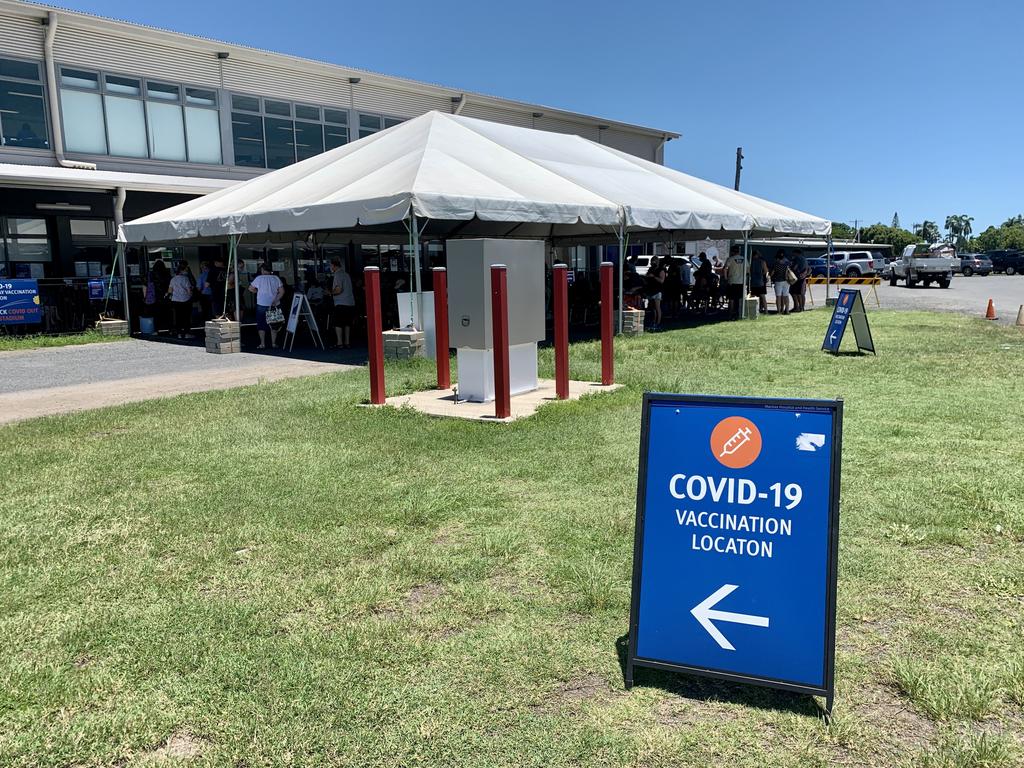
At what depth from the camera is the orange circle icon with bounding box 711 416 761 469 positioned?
104 inches

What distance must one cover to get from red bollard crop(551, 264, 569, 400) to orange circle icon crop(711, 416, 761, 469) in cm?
509

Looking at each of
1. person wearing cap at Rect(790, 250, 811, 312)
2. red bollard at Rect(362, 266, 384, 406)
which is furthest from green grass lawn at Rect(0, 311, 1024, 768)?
person wearing cap at Rect(790, 250, 811, 312)

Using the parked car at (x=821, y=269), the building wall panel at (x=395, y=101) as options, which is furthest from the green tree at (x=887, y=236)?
the building wall panel at (x=395, y=101)

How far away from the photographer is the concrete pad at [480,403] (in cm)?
729

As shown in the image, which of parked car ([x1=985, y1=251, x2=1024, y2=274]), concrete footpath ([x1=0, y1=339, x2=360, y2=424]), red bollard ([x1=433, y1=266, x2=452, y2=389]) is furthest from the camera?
parked car ([x1=985, y1=251, x2=1024, y2=274])

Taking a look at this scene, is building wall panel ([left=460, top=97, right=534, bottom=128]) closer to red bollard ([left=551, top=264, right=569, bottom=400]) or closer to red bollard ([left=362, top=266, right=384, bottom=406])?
red bollard ([left=362, top=266, right=384, bottom=406])

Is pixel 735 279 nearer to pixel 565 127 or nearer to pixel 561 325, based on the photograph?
pixel 561 325

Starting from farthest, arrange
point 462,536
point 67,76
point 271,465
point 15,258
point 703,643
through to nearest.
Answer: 1. point 67,76
2. point 15,258
3. point 271,465
4. point 462,536
5. point 703,643

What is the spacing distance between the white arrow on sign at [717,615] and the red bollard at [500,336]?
14.4ft

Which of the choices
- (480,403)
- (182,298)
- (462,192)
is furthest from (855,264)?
(480,403)

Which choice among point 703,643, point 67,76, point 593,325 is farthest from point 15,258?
point 703,643

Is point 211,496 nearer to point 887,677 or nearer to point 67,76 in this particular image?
point 887,677

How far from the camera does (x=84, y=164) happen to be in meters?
20.5

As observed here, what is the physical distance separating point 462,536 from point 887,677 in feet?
7.13
